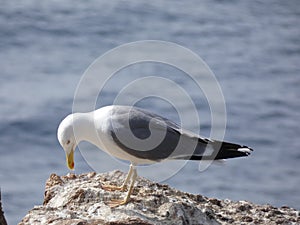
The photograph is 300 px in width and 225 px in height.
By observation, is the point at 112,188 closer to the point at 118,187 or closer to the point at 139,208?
the point at 118,187

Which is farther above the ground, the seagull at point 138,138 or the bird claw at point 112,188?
the seagull at point 138,138

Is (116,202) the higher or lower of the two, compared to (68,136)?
lower

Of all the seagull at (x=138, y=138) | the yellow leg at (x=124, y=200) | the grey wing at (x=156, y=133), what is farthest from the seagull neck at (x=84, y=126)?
the yellow leg at (x=124, y=200)

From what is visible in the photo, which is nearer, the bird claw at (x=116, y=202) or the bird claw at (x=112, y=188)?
the bird claw at (x=116, y=202)

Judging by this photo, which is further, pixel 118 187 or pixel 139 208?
pixel 118 187

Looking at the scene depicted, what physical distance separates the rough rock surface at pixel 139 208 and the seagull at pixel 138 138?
184 mm

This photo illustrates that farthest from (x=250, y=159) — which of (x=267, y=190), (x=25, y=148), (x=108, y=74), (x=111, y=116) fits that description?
(x=111, y=116)

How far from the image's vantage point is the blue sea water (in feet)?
34.4

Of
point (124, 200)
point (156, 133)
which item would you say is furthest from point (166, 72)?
point (124, 200)

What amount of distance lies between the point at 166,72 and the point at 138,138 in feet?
22.9

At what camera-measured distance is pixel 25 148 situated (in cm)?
1085

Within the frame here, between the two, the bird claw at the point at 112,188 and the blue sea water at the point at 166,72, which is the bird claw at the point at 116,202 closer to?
the bird claw at the point at 112,188

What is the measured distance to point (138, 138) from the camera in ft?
16.8

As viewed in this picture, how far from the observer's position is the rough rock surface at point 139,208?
4.29 metres
